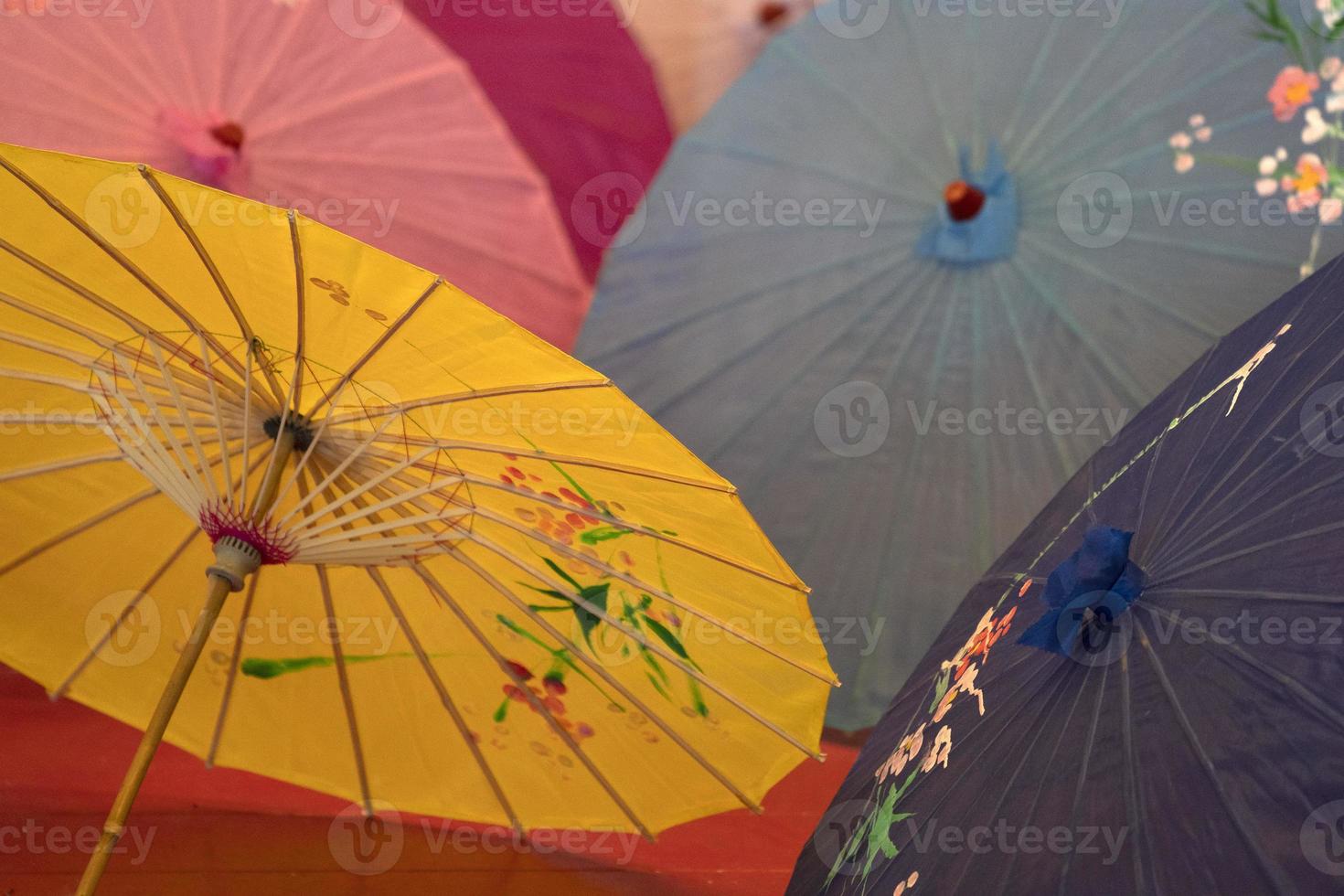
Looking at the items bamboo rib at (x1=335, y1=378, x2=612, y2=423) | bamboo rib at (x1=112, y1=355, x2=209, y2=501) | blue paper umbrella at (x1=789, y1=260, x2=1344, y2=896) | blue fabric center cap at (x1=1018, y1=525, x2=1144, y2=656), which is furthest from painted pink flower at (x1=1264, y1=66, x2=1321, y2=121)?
bamboo rib at (x1=112, y1=355, x2=209, y2=501)

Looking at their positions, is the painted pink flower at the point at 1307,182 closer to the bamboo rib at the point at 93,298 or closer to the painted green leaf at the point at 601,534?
the painted green leaf at the point at 601,534

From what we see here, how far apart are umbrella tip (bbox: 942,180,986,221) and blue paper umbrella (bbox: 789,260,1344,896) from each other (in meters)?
0.55

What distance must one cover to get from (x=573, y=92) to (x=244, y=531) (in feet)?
3.68

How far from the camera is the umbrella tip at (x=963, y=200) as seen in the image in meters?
1.48

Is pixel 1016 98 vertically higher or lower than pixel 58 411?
higher

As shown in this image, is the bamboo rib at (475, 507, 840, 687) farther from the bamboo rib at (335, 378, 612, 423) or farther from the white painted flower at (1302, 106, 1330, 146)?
the white painted flower at (1302, 106, 1330, 146)

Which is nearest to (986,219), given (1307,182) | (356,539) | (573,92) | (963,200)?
(963,200)

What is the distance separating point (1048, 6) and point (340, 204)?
100cm

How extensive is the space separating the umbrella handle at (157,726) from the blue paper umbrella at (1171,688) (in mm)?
552

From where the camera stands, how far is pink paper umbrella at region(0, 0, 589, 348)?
1.59 m

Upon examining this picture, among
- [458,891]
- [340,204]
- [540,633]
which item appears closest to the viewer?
[540,633]

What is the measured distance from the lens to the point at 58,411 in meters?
1.14

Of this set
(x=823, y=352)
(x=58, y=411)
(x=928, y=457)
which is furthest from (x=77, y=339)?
(x=928, y=457)

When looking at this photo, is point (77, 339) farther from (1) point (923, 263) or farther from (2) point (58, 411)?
(1) point (923, 263)
